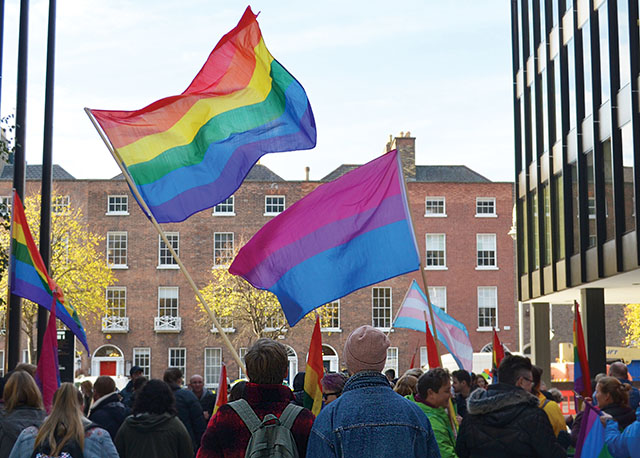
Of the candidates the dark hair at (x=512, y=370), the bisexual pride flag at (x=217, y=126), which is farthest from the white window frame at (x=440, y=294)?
the dark hair at (x=512, y=370)

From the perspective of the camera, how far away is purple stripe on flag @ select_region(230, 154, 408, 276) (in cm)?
909

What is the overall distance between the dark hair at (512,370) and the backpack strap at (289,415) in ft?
5.27

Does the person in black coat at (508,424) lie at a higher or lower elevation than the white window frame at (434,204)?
lower

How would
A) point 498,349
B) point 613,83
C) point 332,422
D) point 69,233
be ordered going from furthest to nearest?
point 69,233, point 613,83, point 498,349, point 332,422

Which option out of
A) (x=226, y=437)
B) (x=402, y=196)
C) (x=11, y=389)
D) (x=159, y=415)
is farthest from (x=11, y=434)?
(x=402, y=196)

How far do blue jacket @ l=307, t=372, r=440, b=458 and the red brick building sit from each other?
4833 cm

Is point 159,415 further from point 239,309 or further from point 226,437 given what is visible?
point 239,309

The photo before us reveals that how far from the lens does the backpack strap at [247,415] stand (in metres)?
4.56

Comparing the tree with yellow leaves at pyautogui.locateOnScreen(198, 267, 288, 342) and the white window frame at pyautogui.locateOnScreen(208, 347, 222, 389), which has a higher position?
the tree with yellow leaves at pyautogui.locateOnScreen(198, 267, 288, 342)

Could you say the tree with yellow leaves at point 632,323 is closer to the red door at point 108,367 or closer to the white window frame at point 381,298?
the white window frame at point 381,298

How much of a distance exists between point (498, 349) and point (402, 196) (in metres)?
6.58

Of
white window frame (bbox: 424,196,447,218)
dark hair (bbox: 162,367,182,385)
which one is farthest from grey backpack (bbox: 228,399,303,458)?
white window frame (bbox: 424,196,447,218)

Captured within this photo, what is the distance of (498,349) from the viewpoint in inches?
583

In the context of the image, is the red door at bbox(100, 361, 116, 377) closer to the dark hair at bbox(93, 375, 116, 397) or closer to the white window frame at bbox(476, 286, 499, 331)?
the white window frame at bbox(476, 286, 499, 331)
